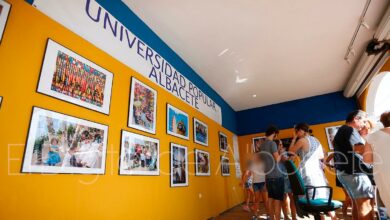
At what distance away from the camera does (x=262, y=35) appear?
3613mm

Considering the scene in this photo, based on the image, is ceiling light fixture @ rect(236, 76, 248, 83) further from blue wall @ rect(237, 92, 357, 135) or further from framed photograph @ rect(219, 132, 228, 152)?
blue wall @ rect(237, 92, 357, 135)

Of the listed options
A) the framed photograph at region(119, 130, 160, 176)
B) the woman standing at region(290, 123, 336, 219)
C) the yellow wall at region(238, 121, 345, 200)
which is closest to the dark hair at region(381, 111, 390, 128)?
the woman standing at region(290, 123, 336, 219)

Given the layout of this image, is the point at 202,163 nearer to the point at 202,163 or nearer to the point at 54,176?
the point at 202,163

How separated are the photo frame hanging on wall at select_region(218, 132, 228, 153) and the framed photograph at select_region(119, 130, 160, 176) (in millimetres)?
2755

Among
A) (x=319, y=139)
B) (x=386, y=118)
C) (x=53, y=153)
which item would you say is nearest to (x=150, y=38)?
(x=53, y=153)

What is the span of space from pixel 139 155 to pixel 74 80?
43.7 inches

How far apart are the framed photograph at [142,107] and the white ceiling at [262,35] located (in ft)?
3.59

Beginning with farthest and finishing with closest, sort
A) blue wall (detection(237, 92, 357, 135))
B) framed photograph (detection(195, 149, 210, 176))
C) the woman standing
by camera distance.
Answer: blue wall (detection(237, 92, 357, 135)) → framed photograph (detection(195, 149, 210, 176)) → the woman standing

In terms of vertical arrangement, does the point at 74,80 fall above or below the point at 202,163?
above

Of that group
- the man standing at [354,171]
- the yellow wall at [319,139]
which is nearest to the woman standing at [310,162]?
the man standing at [354,171]

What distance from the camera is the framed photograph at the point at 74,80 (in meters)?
1.72

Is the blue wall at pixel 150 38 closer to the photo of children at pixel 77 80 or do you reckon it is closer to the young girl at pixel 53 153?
the photo of children at pixel 77 80

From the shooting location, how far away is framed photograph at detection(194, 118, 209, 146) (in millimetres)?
4125

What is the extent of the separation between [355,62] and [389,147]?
401 cm
